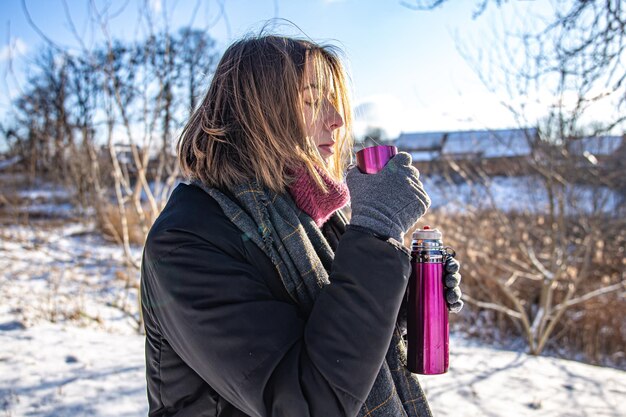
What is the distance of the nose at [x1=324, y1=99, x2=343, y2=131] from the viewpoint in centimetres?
127

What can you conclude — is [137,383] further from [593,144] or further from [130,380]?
[593,144]

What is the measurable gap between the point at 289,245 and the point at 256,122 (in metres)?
0.32

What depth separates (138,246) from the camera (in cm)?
961

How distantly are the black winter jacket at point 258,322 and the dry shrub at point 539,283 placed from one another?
4855mm

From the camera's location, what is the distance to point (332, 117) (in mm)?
1274

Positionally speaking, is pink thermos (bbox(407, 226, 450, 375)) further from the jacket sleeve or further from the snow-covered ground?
the snow-covered ground

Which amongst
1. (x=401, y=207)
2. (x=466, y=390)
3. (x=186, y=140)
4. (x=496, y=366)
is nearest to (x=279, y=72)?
(x=186, y=140)

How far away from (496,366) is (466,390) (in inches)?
28.1

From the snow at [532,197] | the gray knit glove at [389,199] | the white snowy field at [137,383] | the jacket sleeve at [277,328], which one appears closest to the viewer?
the jacket sleeve at [277,328]

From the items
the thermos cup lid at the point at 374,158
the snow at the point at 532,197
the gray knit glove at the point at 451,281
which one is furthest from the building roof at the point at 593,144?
the thermos cup lid at the point at 374,158

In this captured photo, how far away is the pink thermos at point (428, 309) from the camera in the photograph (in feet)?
3.91

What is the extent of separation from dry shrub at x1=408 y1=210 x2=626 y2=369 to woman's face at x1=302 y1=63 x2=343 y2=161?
15.2ft

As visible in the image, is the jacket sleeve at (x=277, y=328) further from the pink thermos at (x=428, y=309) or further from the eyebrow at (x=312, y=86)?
the eyebrow at (x=312, y=86)

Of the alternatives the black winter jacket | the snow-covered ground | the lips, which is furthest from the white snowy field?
the lips
